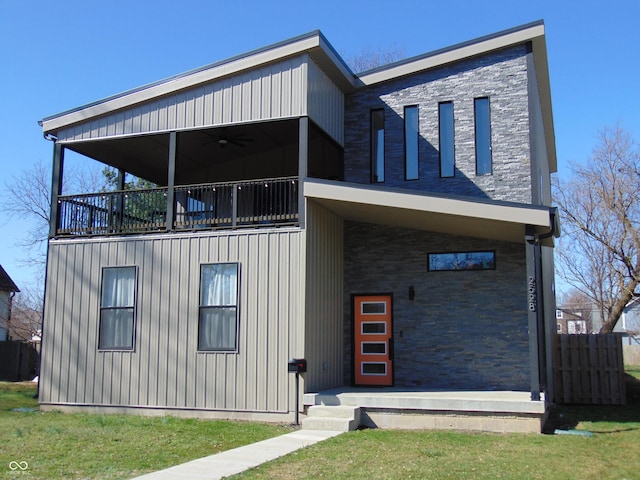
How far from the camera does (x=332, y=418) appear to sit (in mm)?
10266

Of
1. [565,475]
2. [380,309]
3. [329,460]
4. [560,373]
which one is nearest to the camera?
[565,475]

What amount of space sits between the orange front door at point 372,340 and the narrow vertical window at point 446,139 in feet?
9.75

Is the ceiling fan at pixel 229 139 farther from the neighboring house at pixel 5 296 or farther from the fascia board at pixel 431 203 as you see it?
the neighboring house at pixel 5 296

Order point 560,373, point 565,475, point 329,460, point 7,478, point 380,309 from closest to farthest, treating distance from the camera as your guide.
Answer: point 7,478
point 565,475
point 329,460
point 380,309
point 560,373

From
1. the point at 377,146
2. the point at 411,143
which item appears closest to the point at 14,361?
the point at 377,146

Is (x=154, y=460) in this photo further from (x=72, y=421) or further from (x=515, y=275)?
(x=515, y=275)

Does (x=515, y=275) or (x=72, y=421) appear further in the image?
(x=515, y=275)

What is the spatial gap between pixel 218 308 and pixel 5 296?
2421 centimetres

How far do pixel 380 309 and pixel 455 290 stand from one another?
159cm

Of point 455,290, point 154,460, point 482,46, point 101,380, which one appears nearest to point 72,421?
→ point 101,380

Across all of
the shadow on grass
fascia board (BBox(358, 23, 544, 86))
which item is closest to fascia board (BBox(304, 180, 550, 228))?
the shadow on grass

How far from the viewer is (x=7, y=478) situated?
21.5 feet

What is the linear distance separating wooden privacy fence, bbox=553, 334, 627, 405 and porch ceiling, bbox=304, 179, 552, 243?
14.6 ft

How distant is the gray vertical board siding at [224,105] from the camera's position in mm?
12000
